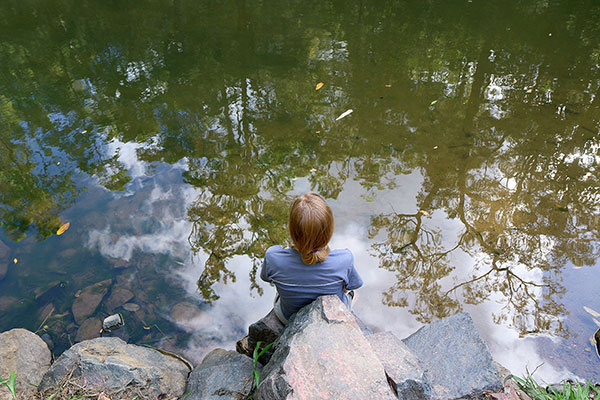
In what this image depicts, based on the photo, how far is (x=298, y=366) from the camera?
1.86 meters

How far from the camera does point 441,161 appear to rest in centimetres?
457

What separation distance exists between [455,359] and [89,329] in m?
2.61

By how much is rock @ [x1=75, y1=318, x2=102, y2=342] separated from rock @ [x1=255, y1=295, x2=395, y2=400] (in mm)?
1696

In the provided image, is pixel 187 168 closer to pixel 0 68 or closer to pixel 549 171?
pixel 549 171

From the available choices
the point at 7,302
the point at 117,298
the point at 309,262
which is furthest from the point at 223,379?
the point at 7,302

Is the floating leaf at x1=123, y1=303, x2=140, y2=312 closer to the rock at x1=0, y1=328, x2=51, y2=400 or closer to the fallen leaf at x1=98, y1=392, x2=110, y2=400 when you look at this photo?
the rock at x1=0, y1=328, x2=51, y2=400

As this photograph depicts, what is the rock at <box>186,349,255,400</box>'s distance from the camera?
2.29 metres

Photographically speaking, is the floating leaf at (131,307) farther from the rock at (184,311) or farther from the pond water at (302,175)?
the rock at (184,311)

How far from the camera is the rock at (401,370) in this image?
1.93m

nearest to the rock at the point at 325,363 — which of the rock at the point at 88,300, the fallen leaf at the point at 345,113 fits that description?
the rock at the point at 88,300

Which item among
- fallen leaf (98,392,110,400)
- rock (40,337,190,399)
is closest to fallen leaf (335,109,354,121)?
rock (40,337,190,399)

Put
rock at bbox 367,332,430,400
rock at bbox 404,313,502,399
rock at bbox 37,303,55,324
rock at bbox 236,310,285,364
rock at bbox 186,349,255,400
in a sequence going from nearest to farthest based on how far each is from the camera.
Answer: rock at bbox 367,332,430,400, rock at bbox 404,313,502,399, rock at bbox 186,349,255,400, rock at bbox 236,310,285,364, rock at bbox 37,303,55,324

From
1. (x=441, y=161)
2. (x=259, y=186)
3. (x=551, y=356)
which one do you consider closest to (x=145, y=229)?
(x=259, y=186)

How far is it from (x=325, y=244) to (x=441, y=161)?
295 centimetres
